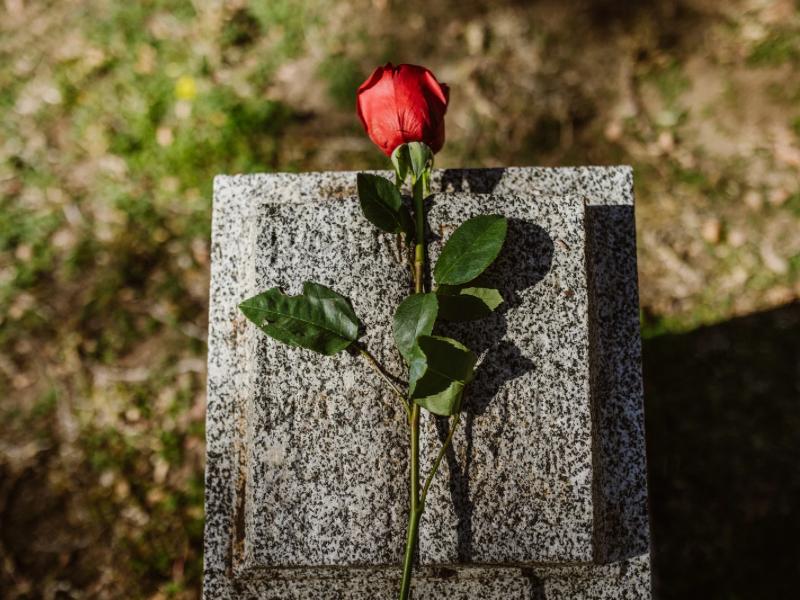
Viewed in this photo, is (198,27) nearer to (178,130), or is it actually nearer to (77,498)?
(178,130)

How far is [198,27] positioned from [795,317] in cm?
293

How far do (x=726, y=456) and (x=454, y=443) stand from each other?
5.56 ft

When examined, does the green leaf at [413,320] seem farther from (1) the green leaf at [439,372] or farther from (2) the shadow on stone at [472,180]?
(2) the shadow on stone at [472,180]

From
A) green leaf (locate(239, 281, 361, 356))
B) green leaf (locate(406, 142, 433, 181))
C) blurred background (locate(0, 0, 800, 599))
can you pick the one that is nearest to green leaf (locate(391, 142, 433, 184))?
green leaf (locate(406, 142, 433, 181))

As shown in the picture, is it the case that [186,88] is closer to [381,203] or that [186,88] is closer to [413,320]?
[381,203]

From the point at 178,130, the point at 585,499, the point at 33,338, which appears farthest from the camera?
the point at 178,130

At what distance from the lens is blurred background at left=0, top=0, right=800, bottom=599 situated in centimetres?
243

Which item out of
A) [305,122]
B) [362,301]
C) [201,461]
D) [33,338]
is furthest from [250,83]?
[362,301]

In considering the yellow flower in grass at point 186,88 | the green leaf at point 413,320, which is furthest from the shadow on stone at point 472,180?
the yellow flower in grass at point 186,88

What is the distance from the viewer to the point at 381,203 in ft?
3.86

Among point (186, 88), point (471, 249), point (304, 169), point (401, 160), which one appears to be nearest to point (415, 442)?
point (471, 249)

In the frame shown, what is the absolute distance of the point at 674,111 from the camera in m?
2.90

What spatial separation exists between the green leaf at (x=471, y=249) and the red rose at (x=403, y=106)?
167mm

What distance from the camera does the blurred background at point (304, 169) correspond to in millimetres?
2434
